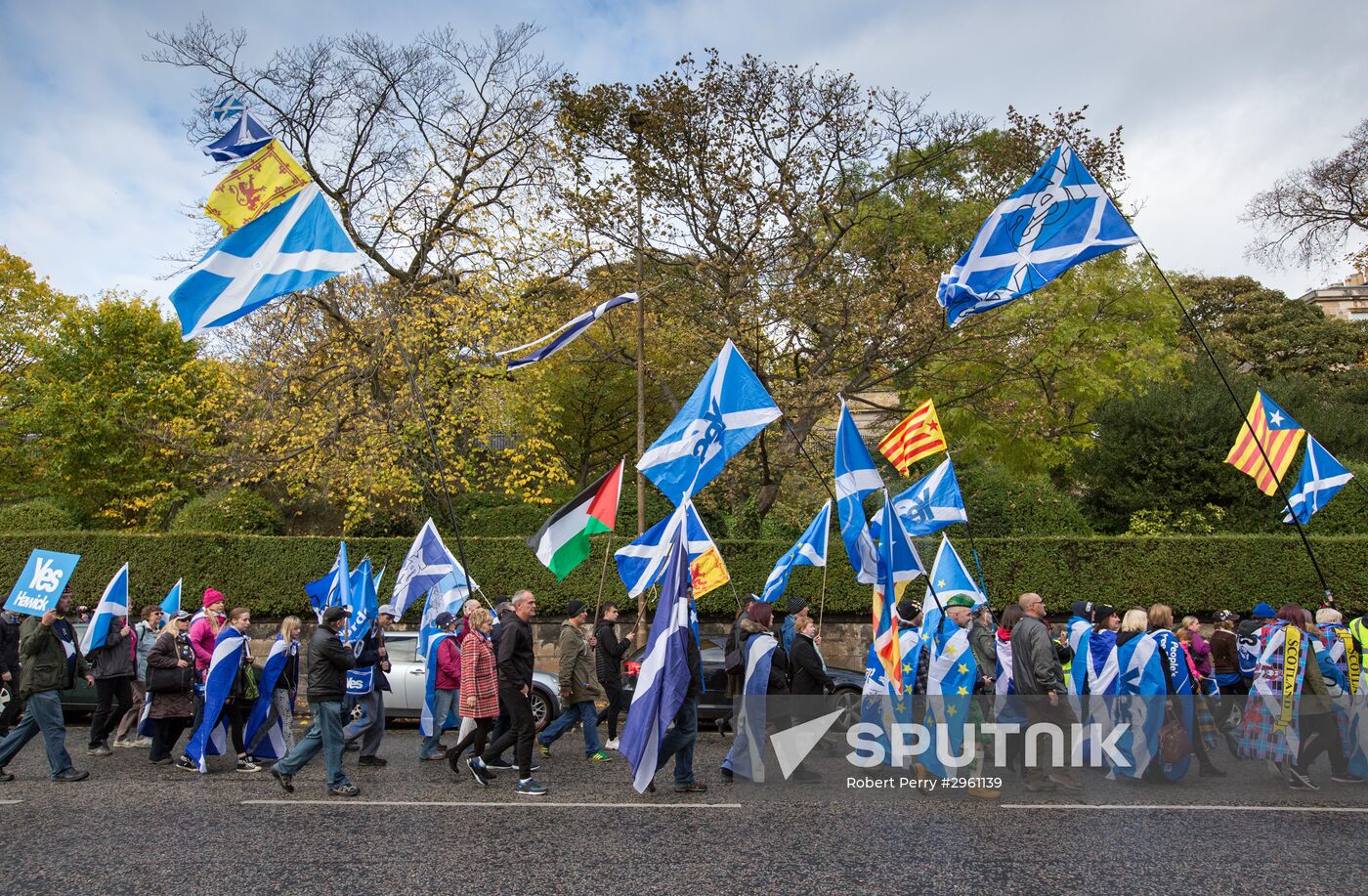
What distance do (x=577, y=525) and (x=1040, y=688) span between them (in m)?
4.83

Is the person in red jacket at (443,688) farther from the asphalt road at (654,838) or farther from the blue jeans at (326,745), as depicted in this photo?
the blue jeans at (326,745)

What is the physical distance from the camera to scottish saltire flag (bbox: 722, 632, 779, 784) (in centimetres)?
899

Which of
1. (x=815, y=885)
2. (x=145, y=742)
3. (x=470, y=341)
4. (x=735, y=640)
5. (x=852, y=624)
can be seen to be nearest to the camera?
(x=815, y=885)

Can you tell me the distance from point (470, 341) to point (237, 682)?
1164 centimetres

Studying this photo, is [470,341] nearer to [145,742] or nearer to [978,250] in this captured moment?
[145,742]

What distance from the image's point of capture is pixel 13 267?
123 feet

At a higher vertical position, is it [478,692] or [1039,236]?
[1039,236]

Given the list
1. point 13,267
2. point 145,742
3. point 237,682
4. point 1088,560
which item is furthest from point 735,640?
point 13,267

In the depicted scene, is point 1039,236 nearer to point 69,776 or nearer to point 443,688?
point 443,688

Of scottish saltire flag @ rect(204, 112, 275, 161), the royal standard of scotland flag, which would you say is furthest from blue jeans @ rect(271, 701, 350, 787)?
the royal standard of scotland flag

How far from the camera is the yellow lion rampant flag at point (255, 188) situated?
31.7 ft

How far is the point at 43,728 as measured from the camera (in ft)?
29.0

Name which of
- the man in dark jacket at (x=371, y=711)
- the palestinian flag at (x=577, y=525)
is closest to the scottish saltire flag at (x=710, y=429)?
the palestinian flag at (x=577, y=525)

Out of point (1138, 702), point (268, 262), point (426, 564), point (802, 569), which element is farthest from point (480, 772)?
point (802, 569)
